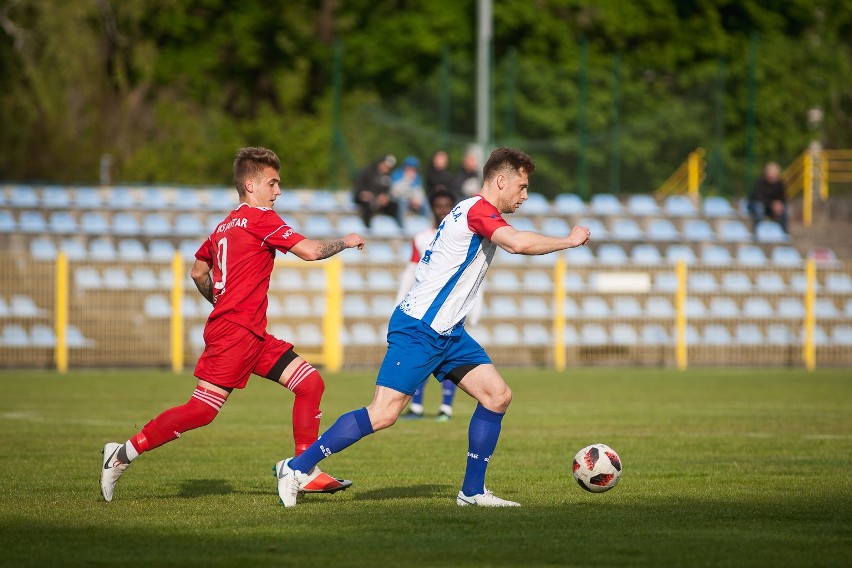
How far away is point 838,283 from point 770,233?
373 cm

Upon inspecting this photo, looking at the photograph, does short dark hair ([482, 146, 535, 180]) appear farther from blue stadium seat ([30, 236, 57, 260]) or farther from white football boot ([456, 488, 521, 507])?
blue stadium seat ([30, 236, 57, 260])

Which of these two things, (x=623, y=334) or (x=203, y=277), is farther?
(x=623, y=334)

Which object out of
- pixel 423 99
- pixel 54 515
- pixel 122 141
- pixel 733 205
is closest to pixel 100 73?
pixel 122 141

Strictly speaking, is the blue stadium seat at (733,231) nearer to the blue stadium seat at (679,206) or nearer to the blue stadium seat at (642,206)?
the blue stadium seat at (679,206)

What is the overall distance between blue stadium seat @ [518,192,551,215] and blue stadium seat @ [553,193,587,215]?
0.23 metres

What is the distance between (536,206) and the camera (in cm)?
2856

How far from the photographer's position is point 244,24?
137ft

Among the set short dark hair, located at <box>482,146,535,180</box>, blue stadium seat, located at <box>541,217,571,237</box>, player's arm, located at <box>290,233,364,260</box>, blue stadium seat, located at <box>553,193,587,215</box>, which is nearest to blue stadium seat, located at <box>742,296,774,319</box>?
blue stadium seat, located at <box>541,217,571,237</box>

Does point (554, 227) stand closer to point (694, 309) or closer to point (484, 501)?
point (694, 309)

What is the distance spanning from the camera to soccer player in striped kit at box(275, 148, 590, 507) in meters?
7.91

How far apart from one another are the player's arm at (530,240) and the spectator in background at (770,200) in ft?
69.7

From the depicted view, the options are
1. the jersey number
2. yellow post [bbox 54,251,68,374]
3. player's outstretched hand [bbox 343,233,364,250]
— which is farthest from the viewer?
yellow post [bbox 54,251,68,374]

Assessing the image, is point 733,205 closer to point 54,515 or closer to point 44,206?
point 44,206

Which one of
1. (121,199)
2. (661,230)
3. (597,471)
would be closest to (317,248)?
(597,471)
